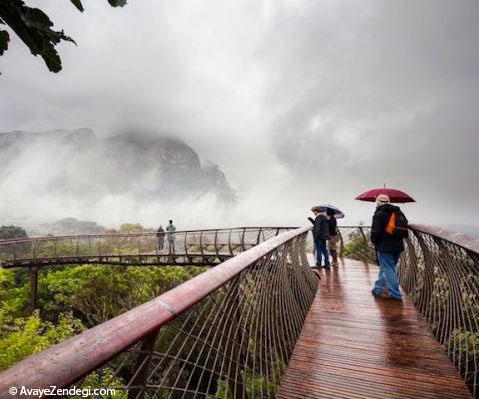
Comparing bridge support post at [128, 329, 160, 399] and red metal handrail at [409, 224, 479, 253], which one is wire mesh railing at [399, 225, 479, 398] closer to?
red metal handrail at [409, 224, 479, 253]

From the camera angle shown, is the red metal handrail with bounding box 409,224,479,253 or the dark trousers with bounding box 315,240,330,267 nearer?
the red metal handrail with bounding box 409,224,479,253

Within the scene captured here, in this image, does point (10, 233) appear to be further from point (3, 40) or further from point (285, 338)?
point (3, 40)

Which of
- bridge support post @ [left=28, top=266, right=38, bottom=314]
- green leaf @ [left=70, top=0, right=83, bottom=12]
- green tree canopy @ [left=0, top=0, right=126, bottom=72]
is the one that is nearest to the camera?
green tree canopy @ [left=0, top=0, right=126, bottom=72]

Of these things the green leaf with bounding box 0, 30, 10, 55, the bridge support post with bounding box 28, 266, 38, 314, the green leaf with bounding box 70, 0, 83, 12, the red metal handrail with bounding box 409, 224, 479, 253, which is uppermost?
the green leaf with bounding box 70, 0, 83, 12

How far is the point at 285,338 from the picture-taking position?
10.4 ft

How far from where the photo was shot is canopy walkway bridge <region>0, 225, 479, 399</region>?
85 cm

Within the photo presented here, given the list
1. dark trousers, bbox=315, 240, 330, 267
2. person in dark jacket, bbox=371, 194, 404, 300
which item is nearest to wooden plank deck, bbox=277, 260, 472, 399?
person in dark jacket, bbox=371, 194, 404, 300

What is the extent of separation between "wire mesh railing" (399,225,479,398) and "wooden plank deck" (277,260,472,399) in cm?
13

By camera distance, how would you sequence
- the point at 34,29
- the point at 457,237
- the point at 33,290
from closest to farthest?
1. the point at 34,29
2. the point at 457,237
3. the point at 33,290

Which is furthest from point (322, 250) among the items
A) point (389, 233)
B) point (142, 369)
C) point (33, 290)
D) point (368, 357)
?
point (33, 290)

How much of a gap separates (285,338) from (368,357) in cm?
80

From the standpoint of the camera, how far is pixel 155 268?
17.4m

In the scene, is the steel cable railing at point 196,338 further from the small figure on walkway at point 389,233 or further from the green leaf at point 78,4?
the small figure on walkway at point 389,233

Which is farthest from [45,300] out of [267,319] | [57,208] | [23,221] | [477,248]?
[57,208]
